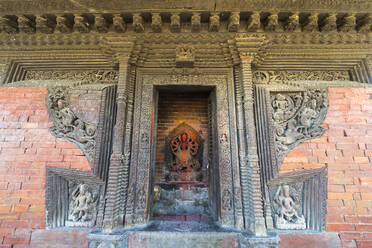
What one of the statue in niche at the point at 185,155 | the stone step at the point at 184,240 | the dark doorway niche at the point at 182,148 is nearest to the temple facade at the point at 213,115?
the stone step at the point at 184,240

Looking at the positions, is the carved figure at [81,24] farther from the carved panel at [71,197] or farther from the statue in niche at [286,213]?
the statue in niche at [286,213]

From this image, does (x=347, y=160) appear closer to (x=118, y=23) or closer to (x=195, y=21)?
(x=195, y=21)

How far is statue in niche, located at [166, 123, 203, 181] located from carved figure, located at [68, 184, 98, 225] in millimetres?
2050

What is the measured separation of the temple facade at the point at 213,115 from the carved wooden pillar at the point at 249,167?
20mm

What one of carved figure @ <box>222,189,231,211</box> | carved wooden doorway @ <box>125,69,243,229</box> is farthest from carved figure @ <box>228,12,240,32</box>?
carved figure @ <box>222,189,231,211</box>

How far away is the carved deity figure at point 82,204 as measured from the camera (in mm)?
2635

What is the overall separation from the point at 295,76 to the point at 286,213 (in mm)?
2410

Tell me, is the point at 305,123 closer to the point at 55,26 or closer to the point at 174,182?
the point at 174,182

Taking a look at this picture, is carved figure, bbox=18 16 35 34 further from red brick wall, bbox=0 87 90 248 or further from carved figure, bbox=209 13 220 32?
carved figure, bbox=209 13 220 32

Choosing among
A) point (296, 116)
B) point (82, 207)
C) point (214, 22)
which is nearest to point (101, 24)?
point (214, 22)

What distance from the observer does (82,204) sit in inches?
105

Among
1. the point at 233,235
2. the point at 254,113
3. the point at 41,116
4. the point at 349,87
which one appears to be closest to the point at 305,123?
the point at 254,113

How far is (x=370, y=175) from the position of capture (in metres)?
2.64

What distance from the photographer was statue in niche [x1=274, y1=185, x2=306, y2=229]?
2562 mm
